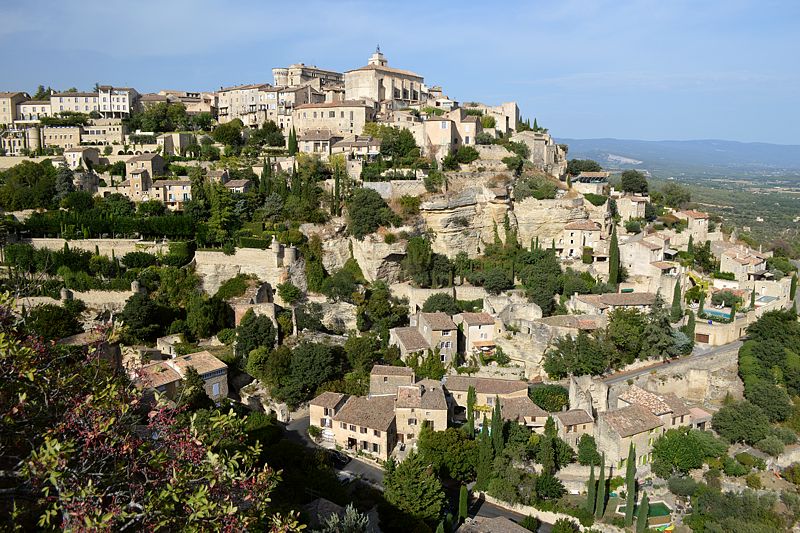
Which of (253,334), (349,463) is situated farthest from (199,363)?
(349,463)

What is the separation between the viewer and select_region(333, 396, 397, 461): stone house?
25406mm

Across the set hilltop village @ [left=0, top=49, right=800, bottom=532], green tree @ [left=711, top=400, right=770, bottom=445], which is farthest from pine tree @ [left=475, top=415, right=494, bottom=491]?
green tree @ [left=711, top=400, right=770, bottom=445]

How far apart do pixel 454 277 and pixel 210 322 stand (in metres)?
14.5

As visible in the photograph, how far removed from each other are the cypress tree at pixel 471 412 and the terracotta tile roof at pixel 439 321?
4.18 meters

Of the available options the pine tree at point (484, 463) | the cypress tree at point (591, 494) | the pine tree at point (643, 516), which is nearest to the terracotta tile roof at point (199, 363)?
the pine tree at point (484, 463)

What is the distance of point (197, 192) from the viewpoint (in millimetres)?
40094

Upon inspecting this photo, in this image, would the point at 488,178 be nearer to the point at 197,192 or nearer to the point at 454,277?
the point at 454,277

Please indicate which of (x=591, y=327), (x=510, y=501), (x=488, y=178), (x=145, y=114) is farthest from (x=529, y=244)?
(x=145, y=114)

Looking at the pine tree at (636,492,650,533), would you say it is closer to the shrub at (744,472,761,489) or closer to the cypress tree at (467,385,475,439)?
the shrub at (744,472,761,489)

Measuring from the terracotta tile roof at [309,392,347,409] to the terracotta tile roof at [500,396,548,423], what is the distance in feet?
23.6

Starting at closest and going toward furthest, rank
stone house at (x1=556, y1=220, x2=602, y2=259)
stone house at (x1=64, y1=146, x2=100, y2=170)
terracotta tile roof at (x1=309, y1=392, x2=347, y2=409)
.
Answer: terracotta tile roof at (x1=309, y1=392, x2=347, y2=409) < stone house at (x1=556, y1=220, x2=602, y2=259) < stone house at (x1=64, y1=146, x2=100, y2=170)

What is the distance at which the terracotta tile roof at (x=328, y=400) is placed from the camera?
26859 mm

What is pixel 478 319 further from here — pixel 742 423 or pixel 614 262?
pixel 742 423

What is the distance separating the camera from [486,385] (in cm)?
2802
